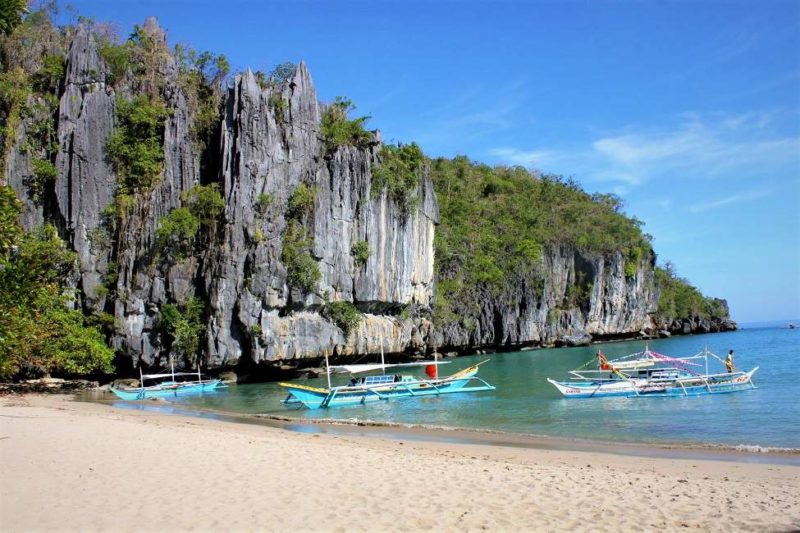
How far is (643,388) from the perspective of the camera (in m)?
26.4

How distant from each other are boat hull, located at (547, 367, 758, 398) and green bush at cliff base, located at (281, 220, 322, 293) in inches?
729

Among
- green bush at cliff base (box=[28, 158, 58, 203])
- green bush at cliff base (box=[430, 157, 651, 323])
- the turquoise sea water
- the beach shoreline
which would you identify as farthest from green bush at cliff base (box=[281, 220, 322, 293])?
green bush at cliff base (box=[430, 157, 651, 323])

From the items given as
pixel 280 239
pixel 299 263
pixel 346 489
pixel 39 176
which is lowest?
pixel 346 489

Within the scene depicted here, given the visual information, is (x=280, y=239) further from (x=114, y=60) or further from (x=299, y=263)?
(x=114, y=60)

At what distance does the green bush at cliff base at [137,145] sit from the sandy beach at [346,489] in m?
27.7

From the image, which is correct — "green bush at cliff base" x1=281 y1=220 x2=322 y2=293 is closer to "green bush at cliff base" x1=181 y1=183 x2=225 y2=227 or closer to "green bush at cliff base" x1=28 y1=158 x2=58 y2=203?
"green bush at cliff base" x1=181 y1=183 x2=225 y2=227

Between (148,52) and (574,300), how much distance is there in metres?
54.5

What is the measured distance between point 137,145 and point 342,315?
1807cm

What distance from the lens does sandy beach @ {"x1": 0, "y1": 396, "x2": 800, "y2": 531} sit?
7309mm

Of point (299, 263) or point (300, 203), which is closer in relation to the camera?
point (299, 263)

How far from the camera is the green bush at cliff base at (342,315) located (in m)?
41.0

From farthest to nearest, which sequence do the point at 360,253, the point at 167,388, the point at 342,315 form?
1. the point at 360,253
2. the point at 342,315
3. the point at 167,388

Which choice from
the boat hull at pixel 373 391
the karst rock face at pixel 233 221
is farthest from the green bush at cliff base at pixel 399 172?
the boat hull at pixel 373 391

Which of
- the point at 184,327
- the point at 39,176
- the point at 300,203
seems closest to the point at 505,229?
the point at 300,203
